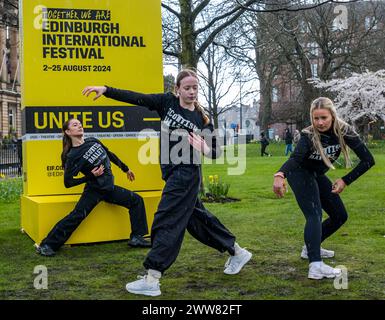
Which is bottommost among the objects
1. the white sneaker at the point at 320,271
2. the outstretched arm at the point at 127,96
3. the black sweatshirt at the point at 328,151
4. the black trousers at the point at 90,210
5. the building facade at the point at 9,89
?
the white sneaker at the point at 320,271

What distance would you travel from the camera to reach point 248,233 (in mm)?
7770

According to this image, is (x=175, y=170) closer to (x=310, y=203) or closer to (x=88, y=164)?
(x=310, y=203)

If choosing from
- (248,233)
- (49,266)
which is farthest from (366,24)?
(49,266)

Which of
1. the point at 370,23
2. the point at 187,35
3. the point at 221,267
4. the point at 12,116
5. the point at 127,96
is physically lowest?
the point at 221,267

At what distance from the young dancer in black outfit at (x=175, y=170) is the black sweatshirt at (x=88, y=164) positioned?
5.73 feet

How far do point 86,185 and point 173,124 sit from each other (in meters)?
2.13

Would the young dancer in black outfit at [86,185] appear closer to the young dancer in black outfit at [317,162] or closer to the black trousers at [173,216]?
the black trousers at [173,216]

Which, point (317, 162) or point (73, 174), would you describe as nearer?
point (317, 162)

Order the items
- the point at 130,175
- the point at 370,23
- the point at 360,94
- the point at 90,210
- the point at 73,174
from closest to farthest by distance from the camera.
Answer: the point at 73,174 → the point at 90,210 → the point at 130,175 → the point at 360,94 → the point at 370,23

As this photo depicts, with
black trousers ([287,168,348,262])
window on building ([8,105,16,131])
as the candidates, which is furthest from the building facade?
black trousers ([287,168,348,262])

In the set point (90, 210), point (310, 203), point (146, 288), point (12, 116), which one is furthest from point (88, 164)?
point (12, 116)

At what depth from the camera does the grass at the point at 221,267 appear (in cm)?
487

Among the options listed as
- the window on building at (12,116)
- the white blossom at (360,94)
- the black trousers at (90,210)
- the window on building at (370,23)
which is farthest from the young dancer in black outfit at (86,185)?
the window on building at (12,116)

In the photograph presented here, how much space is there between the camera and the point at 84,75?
715 cm
